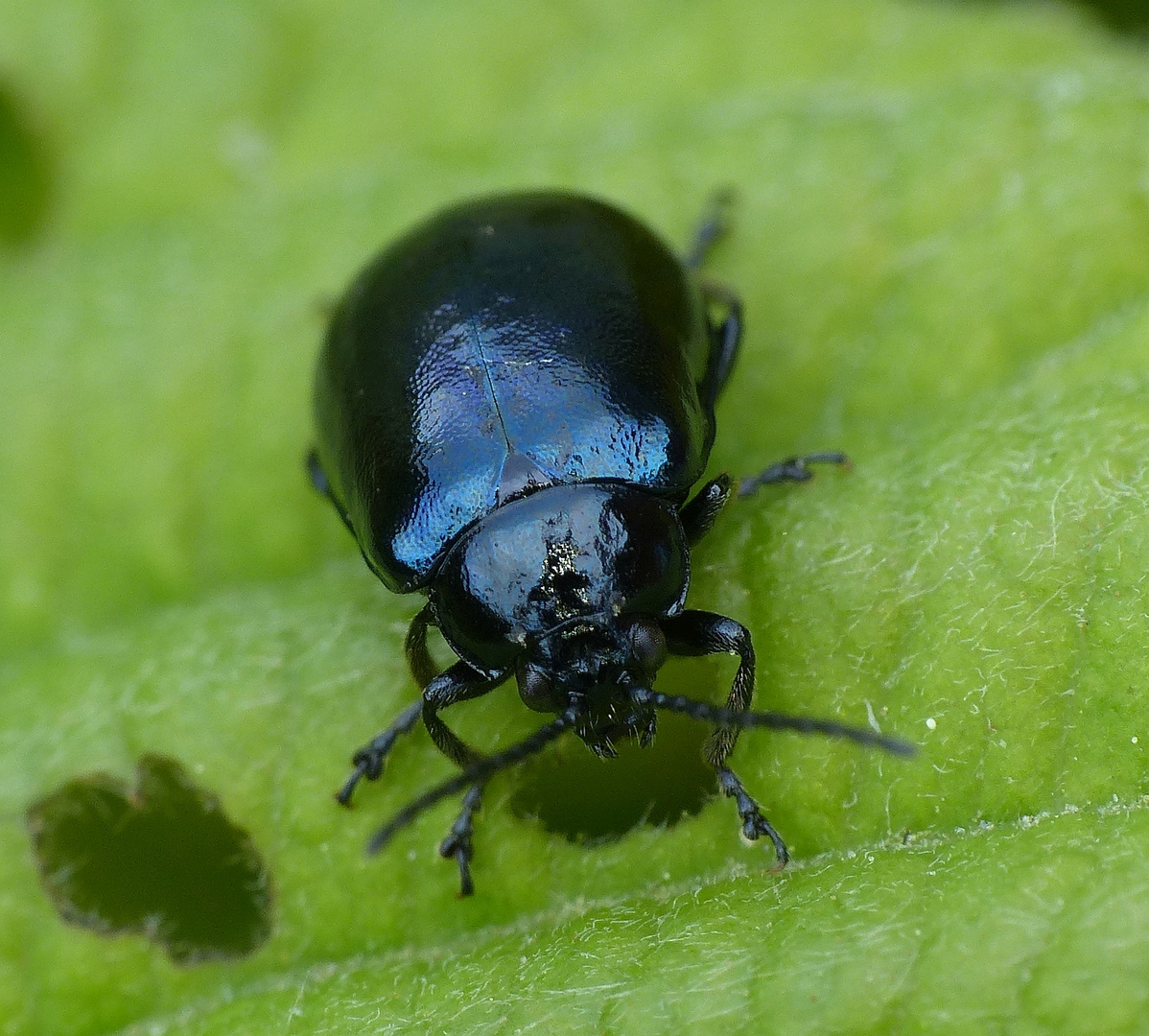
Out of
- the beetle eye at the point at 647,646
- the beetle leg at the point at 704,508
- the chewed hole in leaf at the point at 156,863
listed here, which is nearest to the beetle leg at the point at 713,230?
the beetle leg at the point at 704,508

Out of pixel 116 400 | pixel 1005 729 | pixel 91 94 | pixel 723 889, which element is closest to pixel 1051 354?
pixel 1005 729

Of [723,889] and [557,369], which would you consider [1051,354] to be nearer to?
[557,369]

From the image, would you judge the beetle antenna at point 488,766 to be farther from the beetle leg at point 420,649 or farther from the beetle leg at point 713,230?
Answer: the beetle leg at point 713,230

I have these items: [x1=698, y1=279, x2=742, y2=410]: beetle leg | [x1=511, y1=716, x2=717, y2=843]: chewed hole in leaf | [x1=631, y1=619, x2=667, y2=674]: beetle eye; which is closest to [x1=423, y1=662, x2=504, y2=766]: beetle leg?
[x1=511, y1=716, x2=717, y2=843]: chewed hole in leaf

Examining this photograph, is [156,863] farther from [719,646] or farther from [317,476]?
[719,646]

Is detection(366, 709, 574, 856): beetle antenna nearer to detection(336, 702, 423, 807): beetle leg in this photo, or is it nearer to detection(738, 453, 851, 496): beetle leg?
detection(336, 702, 423, 807): beetle leg

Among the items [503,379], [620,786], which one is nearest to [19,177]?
[503,379]
